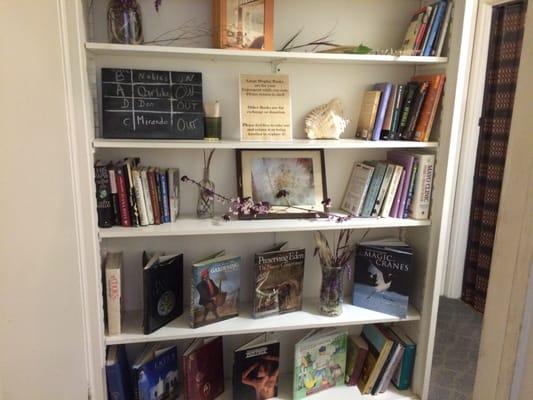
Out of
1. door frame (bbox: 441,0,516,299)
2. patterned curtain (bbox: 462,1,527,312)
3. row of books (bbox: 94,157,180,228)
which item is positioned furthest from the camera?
door frame (bbox: 441,0,516,299)

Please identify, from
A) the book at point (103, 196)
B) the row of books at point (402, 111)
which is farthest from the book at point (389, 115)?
the book at point (103, 196)

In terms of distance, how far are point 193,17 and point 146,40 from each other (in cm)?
21

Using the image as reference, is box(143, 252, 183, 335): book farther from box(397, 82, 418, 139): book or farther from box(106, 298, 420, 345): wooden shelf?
box(397, 82, 418, 139): book

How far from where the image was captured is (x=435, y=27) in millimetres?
1702

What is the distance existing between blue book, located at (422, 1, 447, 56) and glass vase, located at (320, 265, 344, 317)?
0.98 m

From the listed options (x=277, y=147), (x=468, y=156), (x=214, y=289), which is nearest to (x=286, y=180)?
(x=277, y=147)

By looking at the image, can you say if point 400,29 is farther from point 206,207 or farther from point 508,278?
point 508,278

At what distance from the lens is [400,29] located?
1.88 metres

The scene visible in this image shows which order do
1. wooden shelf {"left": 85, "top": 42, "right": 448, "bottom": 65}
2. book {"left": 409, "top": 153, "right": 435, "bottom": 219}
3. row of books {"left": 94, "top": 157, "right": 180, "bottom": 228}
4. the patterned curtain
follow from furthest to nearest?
the patterned curtain → book {"left": 409, "top": 153, "right": 435, "bottom": 219} → row of books {"left": 94, "top": 157, "right": 180, "bottom": 228} → wooden shelf {"left": 85, "top": 42, "right": 448, "bottom": 65}

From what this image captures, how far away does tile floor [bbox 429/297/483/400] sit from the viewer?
2.10m

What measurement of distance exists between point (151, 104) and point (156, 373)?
1110 mm

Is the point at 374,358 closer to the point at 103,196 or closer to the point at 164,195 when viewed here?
the point at 164,195

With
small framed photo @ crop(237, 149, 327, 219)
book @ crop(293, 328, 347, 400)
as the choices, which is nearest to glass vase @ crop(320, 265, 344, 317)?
book @ crop(293, 328, 347, 400)

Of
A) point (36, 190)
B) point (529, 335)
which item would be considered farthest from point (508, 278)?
point (36, 190)
